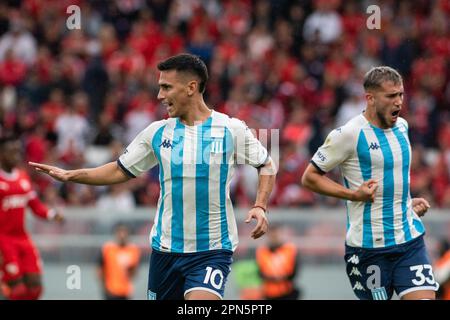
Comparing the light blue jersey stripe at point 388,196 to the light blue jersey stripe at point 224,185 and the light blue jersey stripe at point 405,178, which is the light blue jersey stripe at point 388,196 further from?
the light blue jersey stripe at point 224,185

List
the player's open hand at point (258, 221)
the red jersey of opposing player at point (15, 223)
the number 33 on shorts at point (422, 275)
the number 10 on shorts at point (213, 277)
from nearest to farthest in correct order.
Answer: the player's open hand at point (258, 221) < the number 10 on shorts at point (213, 277) < the number 33 on shorts at point (422, 275) < the red jersey of opposing player at point (15, 223)

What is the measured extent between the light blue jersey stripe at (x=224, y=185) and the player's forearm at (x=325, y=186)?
0.80 meters

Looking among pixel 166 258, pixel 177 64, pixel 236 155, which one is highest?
pixel 177 64

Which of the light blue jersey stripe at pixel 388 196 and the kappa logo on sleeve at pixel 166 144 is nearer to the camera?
the kappa logo on sleeve at pixel 166 144

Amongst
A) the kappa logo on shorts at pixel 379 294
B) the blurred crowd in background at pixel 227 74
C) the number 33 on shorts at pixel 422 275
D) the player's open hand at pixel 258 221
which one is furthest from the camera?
the blurred crowd in background at pixel 227 74

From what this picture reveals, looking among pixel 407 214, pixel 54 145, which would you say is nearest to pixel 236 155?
pixel 407 214

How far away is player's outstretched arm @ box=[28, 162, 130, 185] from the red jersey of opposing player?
3.58 m

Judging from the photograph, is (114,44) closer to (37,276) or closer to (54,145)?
(54,145)

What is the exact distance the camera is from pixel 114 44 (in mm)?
18578

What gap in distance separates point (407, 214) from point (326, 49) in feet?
34.3

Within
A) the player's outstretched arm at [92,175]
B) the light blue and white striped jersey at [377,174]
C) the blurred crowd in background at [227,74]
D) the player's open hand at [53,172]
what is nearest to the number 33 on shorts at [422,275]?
the light blue and white striped jersey at [377,174]

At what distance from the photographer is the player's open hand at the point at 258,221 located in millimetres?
7445

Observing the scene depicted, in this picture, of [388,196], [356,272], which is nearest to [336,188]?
[388,196]

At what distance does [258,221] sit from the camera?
24.6ft
